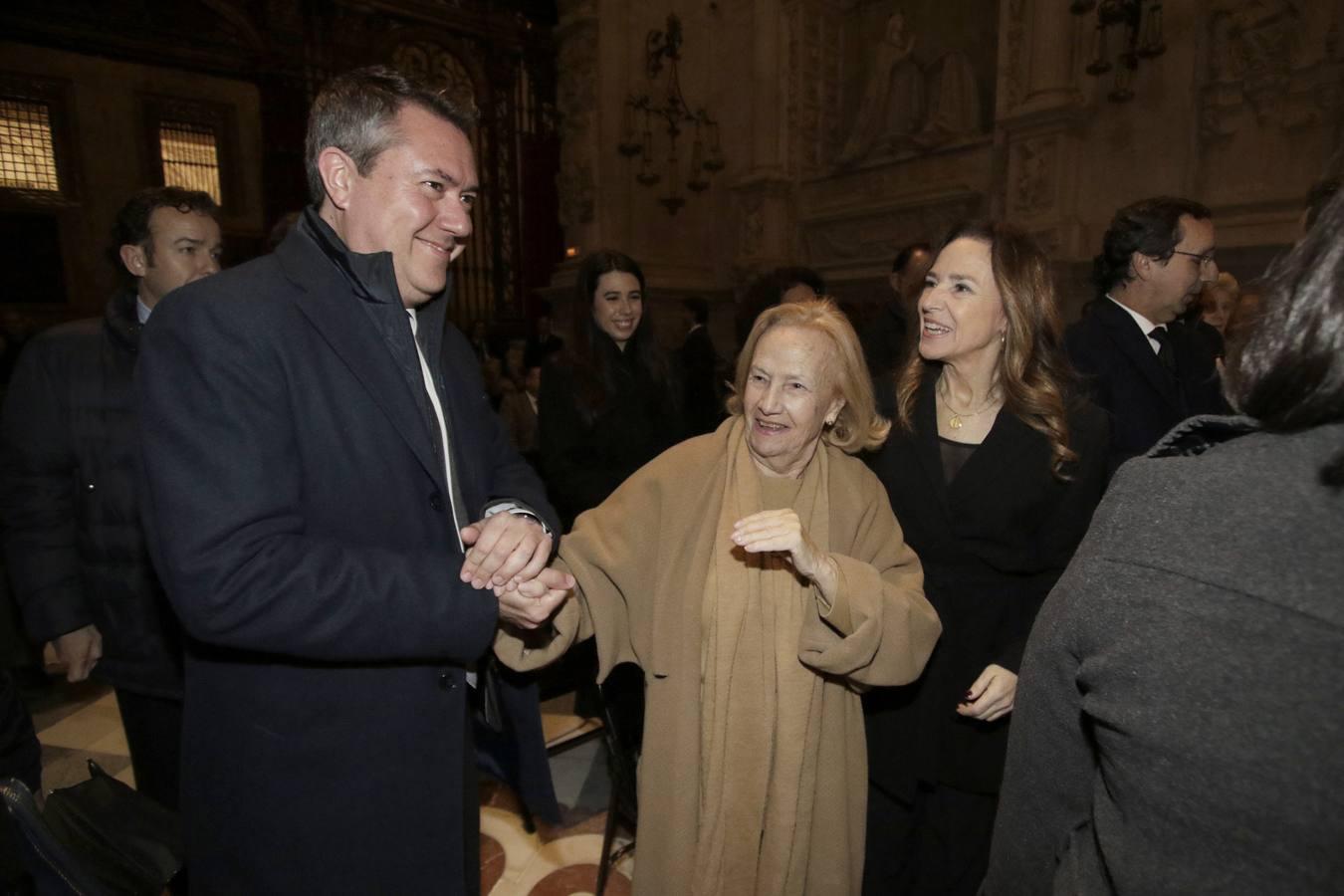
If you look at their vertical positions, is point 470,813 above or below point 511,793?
above

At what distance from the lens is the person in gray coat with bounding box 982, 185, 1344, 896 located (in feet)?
1.92

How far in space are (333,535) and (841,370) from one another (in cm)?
110

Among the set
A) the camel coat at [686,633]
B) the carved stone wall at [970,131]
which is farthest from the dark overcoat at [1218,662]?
the carved stone wall at [970,131]

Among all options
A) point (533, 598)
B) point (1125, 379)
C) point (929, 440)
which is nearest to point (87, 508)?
point (533, 598)

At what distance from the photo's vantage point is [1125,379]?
8.02ft

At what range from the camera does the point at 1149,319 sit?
2.56 m

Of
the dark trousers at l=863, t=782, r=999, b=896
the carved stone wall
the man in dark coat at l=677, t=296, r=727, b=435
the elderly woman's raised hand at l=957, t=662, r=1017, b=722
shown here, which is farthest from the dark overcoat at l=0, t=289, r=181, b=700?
the carved stone wall

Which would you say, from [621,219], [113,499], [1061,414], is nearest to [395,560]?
[113,499]

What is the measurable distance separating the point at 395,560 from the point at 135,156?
9285 millimetres

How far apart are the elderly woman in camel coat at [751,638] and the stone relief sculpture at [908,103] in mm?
7190

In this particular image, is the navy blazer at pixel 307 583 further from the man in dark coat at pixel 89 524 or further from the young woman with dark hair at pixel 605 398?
the young woman with dark hair at pixel 605 398

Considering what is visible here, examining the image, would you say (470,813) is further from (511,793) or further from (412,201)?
(511,793)

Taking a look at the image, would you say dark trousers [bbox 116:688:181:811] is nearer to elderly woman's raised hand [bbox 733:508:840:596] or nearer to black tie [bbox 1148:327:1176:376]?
elderly woman's raised hand [bbox 733:508:840:596]

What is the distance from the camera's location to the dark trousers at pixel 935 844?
68.0 inches
